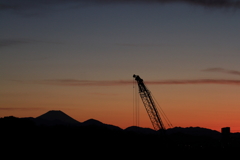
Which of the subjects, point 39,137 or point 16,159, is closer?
point 16,159

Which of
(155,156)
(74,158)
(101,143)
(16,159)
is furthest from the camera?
(101,143)

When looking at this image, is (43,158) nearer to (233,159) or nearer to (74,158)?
(74,158)

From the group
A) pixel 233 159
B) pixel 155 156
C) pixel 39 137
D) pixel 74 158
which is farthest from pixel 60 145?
pixel 233 159

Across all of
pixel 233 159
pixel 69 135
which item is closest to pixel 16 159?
pixel 69 135

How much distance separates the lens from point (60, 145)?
594 feet

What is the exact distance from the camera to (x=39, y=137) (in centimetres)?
18800

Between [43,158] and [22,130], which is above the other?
[22,130]

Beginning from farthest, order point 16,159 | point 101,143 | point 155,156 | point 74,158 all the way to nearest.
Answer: point 101,143
point 155,156
point 74,158
point 16,159

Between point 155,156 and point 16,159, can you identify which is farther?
point 155,156

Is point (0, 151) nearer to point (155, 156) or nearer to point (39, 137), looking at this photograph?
point (39, 137)

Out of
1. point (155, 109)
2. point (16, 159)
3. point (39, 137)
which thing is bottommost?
point (16, 159)

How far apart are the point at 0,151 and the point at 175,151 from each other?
8308 cm

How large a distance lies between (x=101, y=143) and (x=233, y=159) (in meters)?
59.1

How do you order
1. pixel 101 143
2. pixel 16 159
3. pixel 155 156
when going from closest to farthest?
pixel 16 159 → pixel 155 156 → pixel 101 143
